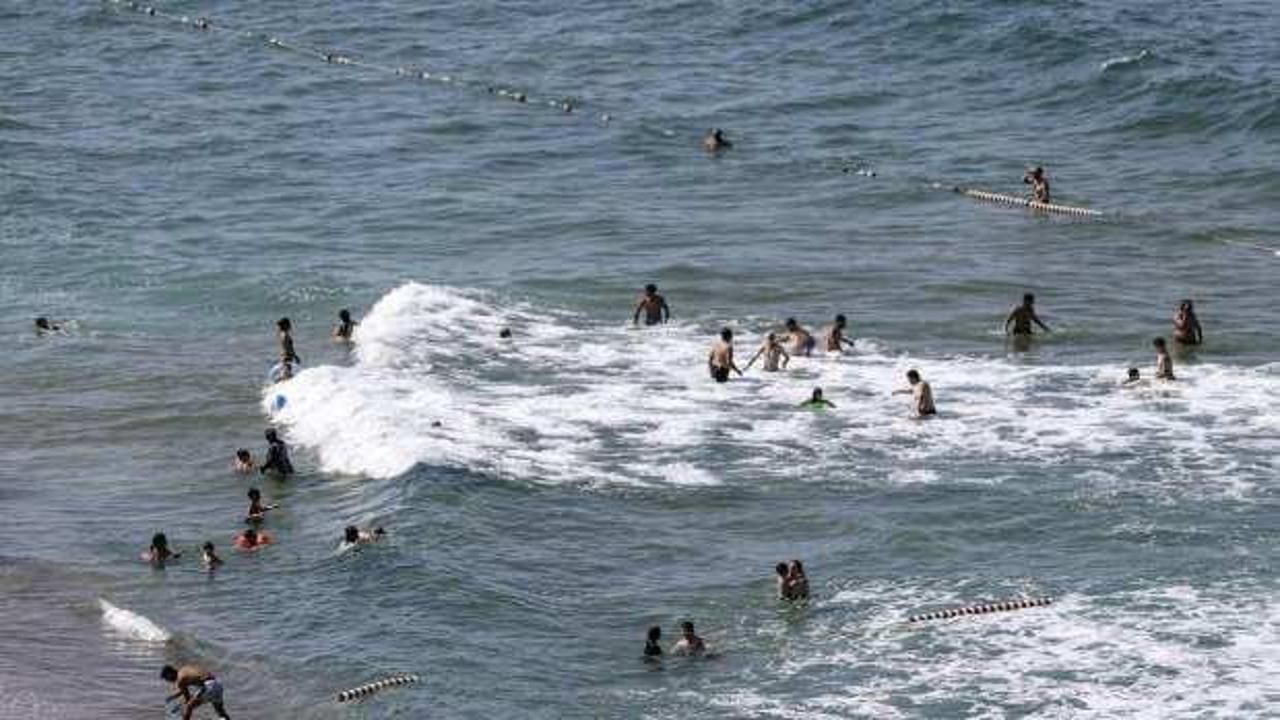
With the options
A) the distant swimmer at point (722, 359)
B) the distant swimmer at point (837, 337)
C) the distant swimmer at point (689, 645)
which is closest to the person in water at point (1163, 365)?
the distant swimmer at point (837, 337)

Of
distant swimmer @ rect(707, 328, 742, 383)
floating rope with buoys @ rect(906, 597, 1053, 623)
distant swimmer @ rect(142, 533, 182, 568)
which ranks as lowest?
floating rope with buoys @ rect(906, 597, 1053, 623)

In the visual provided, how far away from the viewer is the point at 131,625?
30188mm

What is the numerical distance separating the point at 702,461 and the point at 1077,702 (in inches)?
392

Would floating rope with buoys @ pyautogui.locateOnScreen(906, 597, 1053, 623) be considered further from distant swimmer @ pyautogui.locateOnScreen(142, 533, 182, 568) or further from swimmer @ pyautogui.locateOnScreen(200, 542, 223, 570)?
distant swimmer @ pyautogui.locateOnScreen(142, 533, 182, 568)

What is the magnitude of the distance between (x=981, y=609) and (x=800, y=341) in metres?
12.3

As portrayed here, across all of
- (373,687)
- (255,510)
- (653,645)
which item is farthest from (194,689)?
(255,510)

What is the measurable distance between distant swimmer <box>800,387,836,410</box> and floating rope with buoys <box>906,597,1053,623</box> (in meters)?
8.73

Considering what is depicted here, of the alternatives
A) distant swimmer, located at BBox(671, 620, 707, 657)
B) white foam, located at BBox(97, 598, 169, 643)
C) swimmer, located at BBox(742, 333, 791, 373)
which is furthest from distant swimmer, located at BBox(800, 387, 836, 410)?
white foam, located at BBox(97, 598, 169, 643)

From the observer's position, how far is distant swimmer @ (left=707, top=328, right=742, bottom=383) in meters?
40.0

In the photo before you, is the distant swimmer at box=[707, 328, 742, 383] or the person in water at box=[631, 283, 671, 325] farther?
the person in water at box=[631, 283, 671, 325]

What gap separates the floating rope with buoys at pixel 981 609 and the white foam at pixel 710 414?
197 inches

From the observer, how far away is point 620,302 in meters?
46.1

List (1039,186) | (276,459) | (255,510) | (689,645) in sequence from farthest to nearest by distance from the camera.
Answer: (1039,186), (276,459), (255,510), (689,645)

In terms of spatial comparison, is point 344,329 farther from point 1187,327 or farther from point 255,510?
point 1187,327
